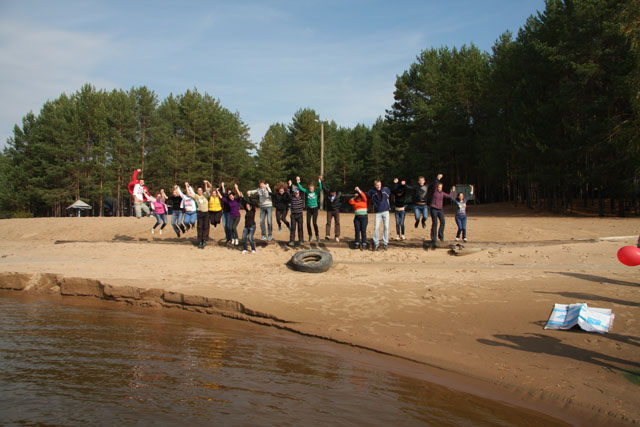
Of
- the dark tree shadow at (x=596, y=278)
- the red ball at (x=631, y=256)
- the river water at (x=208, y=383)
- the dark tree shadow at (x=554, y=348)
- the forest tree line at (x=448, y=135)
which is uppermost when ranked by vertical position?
the forest tree line at (x=448, y=135)

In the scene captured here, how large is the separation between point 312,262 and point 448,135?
106 feet

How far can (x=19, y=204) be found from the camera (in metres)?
51.5

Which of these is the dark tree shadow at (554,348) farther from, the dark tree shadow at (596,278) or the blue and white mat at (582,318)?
the dark tree shadow at (596,278)

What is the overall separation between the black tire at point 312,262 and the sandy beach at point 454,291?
38cm

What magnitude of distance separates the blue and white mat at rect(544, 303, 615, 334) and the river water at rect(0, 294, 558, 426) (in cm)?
251

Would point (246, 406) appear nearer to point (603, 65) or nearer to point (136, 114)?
point (603, 65)

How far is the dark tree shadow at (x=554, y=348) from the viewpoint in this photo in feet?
18.1

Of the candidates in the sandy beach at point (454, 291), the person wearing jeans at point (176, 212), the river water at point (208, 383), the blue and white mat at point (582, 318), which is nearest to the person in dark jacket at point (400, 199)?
the sandy beach at point (454, 291)

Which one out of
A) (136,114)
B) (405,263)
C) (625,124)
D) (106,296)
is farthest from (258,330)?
(136,114)

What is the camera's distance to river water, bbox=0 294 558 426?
14.9ft

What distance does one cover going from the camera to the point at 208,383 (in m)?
5.39

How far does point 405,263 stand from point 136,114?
50541 millimetres

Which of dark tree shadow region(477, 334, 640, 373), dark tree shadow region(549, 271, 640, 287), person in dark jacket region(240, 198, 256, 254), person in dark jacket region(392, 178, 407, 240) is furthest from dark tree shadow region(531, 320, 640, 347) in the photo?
person in dark jacket region(240, 198, 256, 254)

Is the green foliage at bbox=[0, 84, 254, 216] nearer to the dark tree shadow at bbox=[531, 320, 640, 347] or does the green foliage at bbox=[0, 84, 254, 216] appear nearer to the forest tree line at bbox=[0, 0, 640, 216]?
the forest tree line at bbox=[0, 0, 640, 216]
